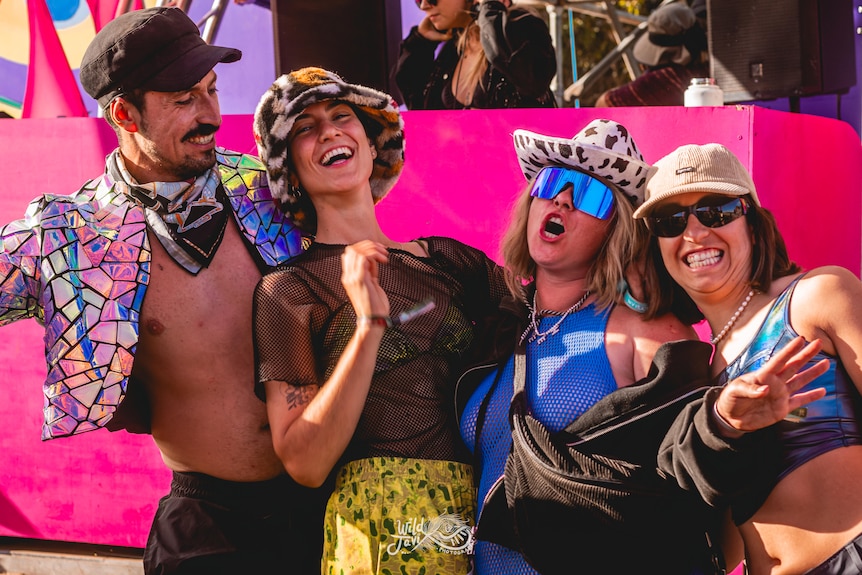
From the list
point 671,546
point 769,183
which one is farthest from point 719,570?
point 769,183

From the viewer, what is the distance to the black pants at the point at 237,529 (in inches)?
106

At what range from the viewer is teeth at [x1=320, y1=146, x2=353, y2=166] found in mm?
2588

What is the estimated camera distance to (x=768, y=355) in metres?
2.12

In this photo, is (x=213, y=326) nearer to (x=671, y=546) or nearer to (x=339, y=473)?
(x=339, y=473)

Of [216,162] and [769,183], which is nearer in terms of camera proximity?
[216,162]

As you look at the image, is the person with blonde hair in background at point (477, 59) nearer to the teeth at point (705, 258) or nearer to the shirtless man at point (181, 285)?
the shirtless man at point (181, 285)

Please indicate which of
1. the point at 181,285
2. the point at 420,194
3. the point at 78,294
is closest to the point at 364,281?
the point at 181,285

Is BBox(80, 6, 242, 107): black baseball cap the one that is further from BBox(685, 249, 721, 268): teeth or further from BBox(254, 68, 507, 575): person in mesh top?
BBox(685, 249, 721, 268): teeth

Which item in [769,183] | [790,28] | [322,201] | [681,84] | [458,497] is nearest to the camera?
[458,497]

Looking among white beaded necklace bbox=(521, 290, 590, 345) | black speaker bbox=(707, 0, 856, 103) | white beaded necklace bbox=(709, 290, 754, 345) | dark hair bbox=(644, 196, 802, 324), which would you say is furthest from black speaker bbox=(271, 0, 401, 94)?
white beaded necklace bbox=(709, 290, 754, 345)

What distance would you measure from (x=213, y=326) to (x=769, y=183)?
199 cm

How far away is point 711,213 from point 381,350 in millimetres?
864

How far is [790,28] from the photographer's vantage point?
208 inches

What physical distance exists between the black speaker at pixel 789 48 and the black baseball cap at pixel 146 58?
371 centimetres
